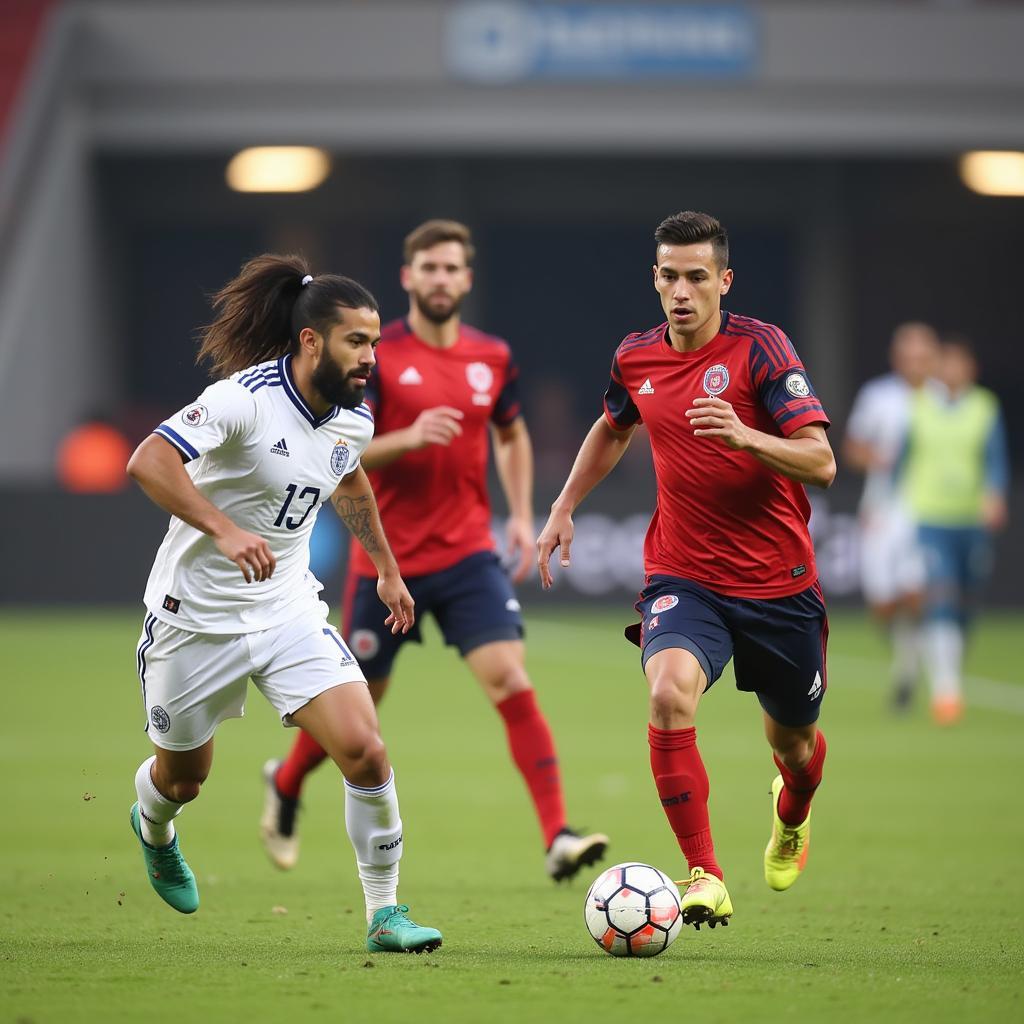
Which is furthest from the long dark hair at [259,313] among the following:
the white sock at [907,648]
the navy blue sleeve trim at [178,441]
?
the white sock at [907,648]

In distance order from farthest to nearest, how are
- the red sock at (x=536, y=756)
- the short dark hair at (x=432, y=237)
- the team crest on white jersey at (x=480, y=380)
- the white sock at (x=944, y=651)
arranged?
the white sock at (x=944, y=651), the team crest on white jersey at (x=480, y=380), the short dark hair at (x=432, y=237), the red sock at (x=536, y=756)

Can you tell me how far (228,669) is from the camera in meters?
6.20

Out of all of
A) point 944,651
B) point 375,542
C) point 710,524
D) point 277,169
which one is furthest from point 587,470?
point 277,169

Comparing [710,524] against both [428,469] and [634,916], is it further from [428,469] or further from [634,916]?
[428,469]

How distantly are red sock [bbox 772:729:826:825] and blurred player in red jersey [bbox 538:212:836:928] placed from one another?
0.23 m

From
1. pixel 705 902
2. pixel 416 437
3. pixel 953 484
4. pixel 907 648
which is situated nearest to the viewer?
pixel 705 902

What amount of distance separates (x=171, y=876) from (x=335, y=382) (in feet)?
6.35

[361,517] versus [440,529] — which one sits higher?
[440,529]

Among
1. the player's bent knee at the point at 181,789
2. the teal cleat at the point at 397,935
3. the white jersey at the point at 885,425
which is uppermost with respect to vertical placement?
the white jersey at the point at 885,425

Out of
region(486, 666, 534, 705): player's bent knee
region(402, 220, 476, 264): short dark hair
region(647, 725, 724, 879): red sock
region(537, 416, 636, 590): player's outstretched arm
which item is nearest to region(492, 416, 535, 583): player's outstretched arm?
region(486, 666, 534, 705): player's bent knee

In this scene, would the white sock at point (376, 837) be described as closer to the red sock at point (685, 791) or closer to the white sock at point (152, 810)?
the white sock at point (152, 810)

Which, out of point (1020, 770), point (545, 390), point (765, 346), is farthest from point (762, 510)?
point (545, 390)

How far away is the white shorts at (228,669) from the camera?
6133 mm

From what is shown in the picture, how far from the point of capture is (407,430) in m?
7.91
